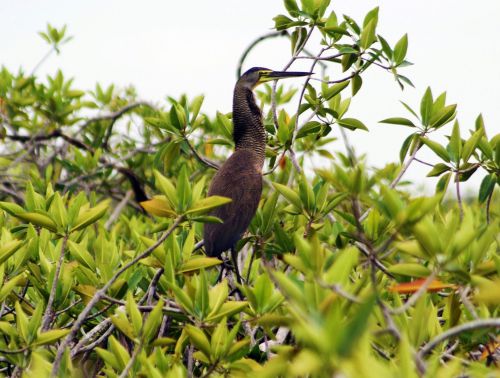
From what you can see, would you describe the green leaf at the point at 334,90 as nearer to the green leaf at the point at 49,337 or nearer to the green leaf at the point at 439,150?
the green leaf at the point at 439,150

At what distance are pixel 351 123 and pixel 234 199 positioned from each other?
2.37 ft

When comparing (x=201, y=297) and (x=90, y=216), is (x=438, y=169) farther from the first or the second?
(x=90, y=216)

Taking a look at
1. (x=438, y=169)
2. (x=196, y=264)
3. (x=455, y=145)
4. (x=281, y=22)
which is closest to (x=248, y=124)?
(x=281, y=22)

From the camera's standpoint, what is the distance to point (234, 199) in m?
3.24

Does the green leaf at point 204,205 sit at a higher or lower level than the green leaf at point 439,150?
lower

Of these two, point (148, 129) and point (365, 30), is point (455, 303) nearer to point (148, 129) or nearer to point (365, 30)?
point (365, 30)

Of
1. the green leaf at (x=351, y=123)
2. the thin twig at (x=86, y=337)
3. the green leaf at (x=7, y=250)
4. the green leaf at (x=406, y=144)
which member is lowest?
the thin twig at (x=86, y=337)

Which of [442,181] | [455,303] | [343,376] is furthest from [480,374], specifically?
[442,181]

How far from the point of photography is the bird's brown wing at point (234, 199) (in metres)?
3.09

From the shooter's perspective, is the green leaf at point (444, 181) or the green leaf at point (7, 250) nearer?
the green leaf at point (7, 250)

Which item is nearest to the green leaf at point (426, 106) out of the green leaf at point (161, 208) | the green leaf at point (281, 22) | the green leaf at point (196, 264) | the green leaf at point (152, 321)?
the green leaf at point (281, 22)

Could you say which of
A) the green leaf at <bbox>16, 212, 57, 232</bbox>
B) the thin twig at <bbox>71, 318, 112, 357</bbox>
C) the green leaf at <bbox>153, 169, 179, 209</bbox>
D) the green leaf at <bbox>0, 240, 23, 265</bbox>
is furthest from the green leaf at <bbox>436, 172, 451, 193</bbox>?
the green leaf at <bbox>0, 240, 23, 265</bbox>

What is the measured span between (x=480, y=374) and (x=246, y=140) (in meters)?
2.39

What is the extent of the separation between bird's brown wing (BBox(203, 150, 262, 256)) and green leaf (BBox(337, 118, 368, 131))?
528 mm
